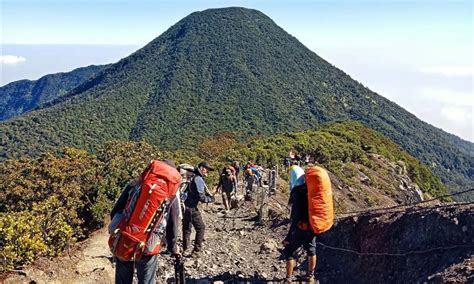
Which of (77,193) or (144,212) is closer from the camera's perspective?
(144,212)

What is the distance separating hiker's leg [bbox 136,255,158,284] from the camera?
5.22 m

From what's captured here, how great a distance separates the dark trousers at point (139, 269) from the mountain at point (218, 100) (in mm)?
61225

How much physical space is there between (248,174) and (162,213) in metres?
11.7

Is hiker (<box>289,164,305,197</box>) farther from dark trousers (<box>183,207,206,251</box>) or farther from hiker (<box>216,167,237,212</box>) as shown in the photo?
hiker (<box>216,167,237,212</box>)

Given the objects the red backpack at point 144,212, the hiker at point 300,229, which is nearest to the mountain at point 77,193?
the hiker at point 300,229

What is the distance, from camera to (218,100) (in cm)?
10169

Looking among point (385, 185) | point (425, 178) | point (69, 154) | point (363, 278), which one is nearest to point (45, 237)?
point (363, 278)

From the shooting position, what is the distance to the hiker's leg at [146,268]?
17.1ft

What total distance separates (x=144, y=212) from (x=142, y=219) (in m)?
0.07

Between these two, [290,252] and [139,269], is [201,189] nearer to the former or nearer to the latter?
[290,252]

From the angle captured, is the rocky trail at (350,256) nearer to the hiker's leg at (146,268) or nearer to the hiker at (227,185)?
the hiker's leg at (146,268)

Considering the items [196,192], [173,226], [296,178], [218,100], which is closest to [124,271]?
[173,226]

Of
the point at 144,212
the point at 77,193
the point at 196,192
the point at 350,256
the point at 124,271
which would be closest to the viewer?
the point at 144,212

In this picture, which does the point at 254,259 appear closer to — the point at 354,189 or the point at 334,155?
the point at 354,189
